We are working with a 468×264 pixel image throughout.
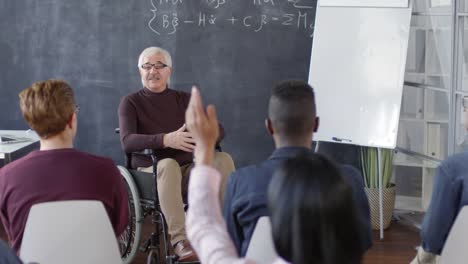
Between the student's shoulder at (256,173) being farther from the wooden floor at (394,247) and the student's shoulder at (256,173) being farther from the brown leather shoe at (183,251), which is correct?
the wooden floor at (394,247)

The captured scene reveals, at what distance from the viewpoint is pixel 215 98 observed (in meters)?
5.14

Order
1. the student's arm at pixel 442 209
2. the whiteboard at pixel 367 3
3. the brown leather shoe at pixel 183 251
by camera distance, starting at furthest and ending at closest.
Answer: the whiteboard at pixel 367 3
the brown leather shoe at pixel 183 251
the student's arm at pixel 442 209

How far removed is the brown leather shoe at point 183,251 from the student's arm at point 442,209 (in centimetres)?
152

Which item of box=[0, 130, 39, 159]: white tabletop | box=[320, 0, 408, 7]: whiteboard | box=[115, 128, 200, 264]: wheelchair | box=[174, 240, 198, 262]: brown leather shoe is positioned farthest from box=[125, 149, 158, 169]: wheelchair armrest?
box=[320, 0, 408, 7]: whiteboard

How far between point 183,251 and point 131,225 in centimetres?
34

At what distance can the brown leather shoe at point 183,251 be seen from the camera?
12.4 feet

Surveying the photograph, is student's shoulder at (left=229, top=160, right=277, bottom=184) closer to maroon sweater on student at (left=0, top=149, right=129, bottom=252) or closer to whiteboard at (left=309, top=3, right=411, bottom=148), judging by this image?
maroon sweater on student at (left=0, top=149, right=129, bottom=252)

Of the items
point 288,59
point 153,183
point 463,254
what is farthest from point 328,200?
point 288,59

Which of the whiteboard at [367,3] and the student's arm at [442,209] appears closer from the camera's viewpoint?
the student's arm at [442,209]

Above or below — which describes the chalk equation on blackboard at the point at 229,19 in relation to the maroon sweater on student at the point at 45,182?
above

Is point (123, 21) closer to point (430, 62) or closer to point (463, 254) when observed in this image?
point (430, 62)

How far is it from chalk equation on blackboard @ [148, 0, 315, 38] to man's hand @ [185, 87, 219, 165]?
12.6 feet

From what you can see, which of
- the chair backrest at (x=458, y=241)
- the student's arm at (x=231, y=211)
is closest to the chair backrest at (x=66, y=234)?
the student's arm at (x=231, y=211)

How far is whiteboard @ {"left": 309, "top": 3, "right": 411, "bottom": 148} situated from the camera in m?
4.61
